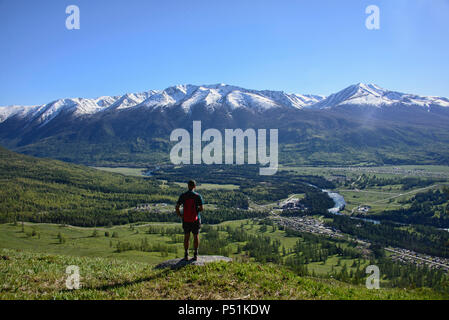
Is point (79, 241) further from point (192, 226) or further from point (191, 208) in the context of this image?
point (191, 208)

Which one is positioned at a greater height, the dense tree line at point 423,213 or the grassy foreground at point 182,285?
the grassy foreground at point 182,285

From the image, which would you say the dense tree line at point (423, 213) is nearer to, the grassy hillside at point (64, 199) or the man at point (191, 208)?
the grassy hillside at point (64, 199)

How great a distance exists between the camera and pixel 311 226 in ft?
411

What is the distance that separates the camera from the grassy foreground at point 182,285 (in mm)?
13305

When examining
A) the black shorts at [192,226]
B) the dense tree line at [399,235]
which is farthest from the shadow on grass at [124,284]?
the dense tree line at [399,235]

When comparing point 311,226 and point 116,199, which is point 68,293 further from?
point 116,199

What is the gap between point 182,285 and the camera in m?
14.3

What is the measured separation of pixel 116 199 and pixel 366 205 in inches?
5860

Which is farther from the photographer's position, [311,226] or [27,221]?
[311,226]

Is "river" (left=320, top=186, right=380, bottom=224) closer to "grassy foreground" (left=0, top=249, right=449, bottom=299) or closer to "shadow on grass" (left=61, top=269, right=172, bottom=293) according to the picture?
"grassy foreground" (left=0, top=249, right=449, bottom=299)

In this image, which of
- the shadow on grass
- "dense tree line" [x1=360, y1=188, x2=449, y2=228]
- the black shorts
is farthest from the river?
the shadow on grass
